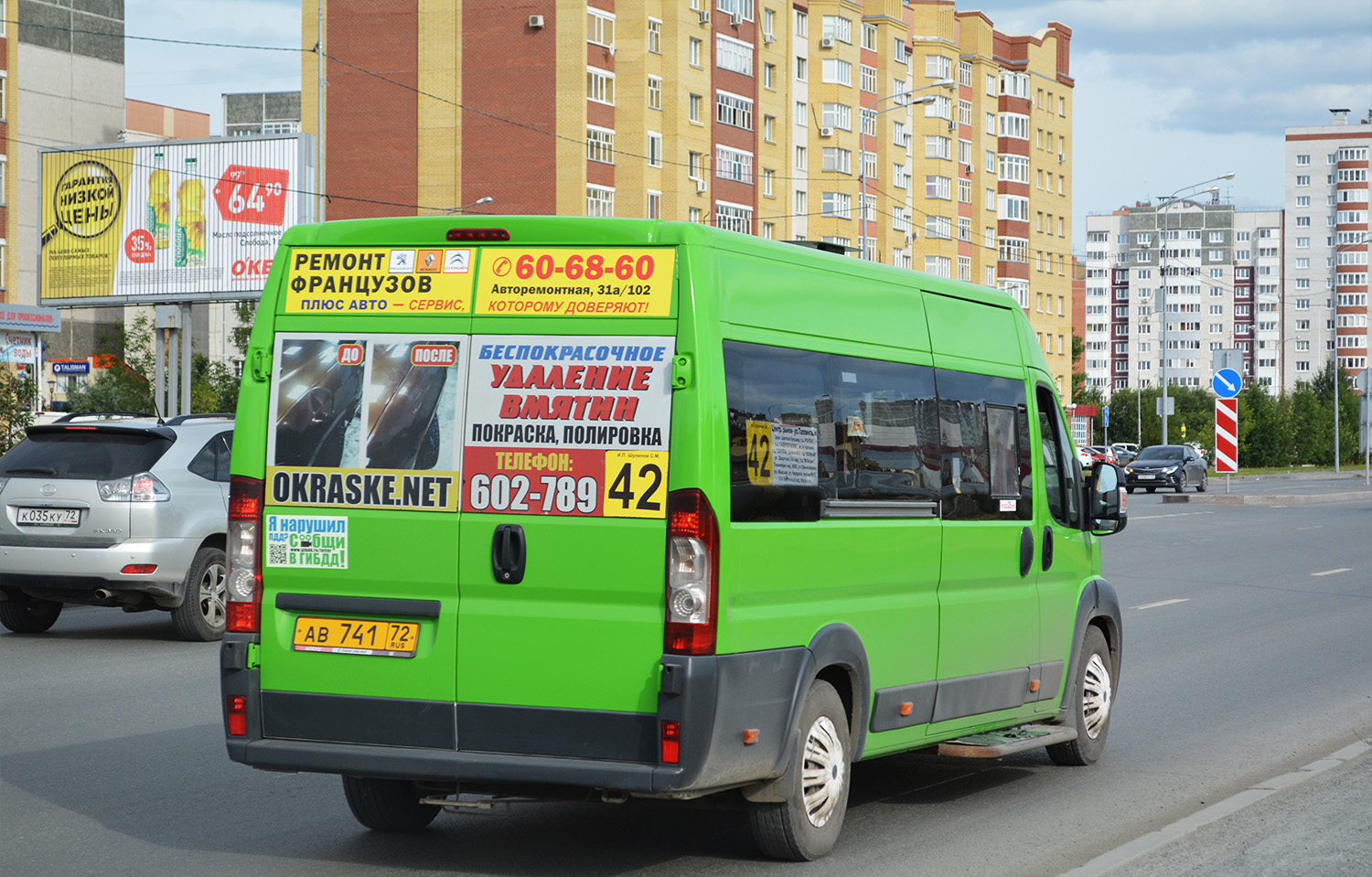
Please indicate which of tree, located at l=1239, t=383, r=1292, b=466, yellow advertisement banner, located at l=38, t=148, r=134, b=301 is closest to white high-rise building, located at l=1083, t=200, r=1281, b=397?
tree, located at l=1239, t=383, r=1292, b=466

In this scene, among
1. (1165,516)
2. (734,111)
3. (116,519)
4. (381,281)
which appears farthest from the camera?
(734,111)

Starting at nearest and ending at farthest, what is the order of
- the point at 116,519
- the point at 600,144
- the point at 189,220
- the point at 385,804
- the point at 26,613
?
1. the point at 385,804
2. the point at 116,519
3. the point at 26,613
4. the point at 189,220
5. the point at 600,144

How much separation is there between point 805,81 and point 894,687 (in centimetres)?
8129

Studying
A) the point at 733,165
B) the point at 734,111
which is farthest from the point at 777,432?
the point at 734,111

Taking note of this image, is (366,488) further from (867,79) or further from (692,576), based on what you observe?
(867,79)

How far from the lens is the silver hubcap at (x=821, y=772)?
647cm

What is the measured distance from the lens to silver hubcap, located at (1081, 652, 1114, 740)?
887cm

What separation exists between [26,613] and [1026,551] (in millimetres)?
9334

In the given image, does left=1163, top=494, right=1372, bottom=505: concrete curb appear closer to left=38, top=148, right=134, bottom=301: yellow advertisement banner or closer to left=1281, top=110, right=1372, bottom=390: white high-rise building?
left=38, top=148, right=134, bottom=301: yellow advertisement banner

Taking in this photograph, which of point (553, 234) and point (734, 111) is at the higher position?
point (734, 111)

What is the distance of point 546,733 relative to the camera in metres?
5.98

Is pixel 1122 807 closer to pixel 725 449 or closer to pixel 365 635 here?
pixel 725 449

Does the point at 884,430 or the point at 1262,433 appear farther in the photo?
the point at 1262,433

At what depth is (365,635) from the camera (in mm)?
6234
